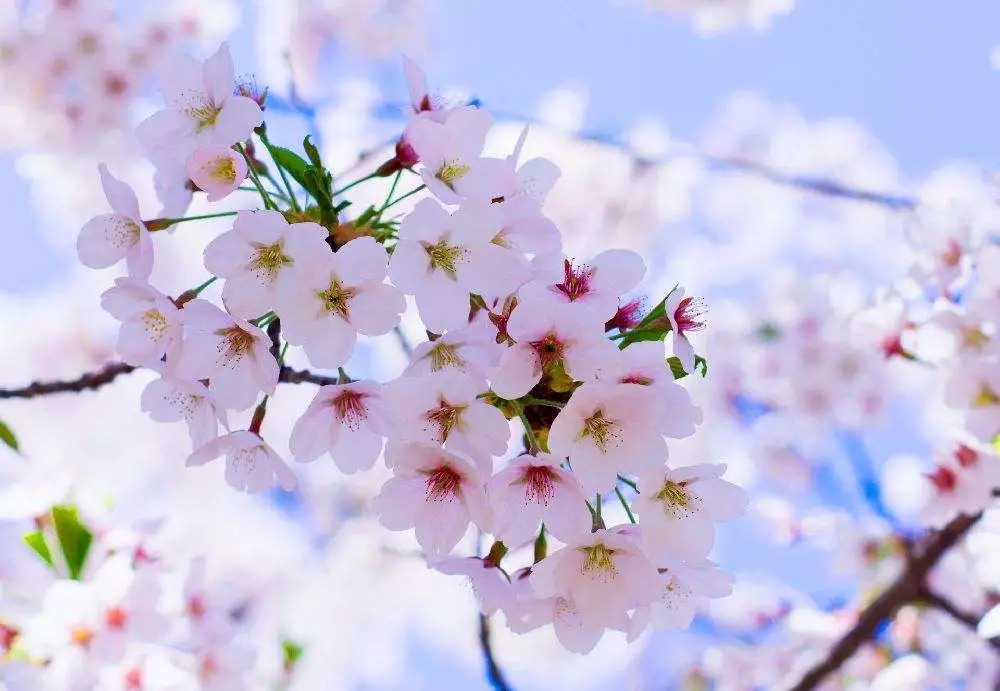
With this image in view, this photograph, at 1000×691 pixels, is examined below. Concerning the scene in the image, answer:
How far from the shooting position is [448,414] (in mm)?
1148

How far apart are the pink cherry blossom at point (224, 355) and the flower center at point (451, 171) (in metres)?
0.35

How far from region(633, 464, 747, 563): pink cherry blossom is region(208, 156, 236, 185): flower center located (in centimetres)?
70

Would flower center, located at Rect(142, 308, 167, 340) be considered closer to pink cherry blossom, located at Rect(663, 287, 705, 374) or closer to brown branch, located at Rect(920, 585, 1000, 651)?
pink cherry blossom, located at Rect(663, 287, 705, 374)

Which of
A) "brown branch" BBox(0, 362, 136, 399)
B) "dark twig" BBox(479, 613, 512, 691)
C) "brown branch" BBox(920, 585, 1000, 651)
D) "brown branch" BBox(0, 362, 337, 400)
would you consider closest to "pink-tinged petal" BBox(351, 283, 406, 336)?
"brown branch" BBox(0, 362, 337, 400)

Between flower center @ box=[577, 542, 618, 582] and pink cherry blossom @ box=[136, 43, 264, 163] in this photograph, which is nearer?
flower center @ box=[577, 542, 618, 582]

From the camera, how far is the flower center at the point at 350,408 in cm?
128

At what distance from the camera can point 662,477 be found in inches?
47.0

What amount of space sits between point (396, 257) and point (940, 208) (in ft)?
7.82

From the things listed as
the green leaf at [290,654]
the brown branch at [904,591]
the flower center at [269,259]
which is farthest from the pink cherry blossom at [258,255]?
the green leaf at [290,654]

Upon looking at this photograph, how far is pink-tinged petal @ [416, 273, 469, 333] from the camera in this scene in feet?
3.87

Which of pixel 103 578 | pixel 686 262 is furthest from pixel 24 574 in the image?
pixel 686 262

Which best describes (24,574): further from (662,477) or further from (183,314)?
(662,477)

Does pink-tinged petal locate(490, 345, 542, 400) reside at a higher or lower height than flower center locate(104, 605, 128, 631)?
higher

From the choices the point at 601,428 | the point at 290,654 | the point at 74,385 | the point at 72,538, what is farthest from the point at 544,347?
the point at 290,654
